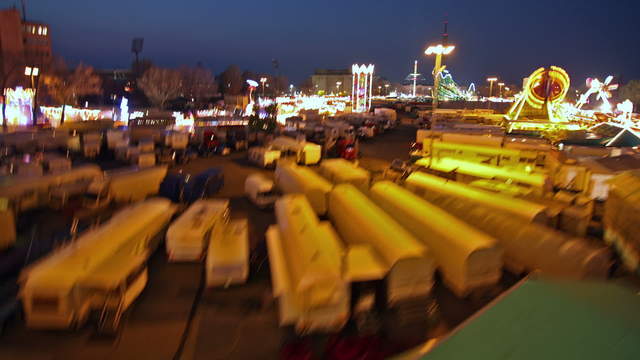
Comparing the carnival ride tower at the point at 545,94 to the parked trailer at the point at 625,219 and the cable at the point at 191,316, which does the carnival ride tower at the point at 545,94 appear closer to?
the parked trailer at the point at 625,219

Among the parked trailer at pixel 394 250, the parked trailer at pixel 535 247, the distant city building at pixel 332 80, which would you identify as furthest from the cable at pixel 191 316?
the distant city building at pixel 332 80

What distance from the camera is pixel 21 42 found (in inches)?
2018

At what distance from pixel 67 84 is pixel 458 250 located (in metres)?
47.1

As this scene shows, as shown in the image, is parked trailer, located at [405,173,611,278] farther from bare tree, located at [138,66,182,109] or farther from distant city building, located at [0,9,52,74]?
bare tree, located at [138,66,182,109]

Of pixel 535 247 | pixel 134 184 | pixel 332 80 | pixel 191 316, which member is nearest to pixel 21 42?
pixel 134 184

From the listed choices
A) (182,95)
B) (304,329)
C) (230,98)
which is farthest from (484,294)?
(182,95)

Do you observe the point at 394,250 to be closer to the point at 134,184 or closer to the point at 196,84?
the point at 134,184

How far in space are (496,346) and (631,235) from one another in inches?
298

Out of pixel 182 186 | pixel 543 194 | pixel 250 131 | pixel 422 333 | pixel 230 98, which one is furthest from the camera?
pixel 230 98

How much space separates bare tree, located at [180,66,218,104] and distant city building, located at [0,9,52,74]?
19456mm

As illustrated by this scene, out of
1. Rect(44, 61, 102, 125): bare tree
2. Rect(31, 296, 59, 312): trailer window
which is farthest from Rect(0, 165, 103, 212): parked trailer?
Rect(44, 61, 102, 125): bare tree

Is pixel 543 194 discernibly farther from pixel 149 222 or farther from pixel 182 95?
pixel 182 95

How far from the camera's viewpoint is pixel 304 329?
238 inches

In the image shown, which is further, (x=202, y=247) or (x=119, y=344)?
(x=202, y=247)
